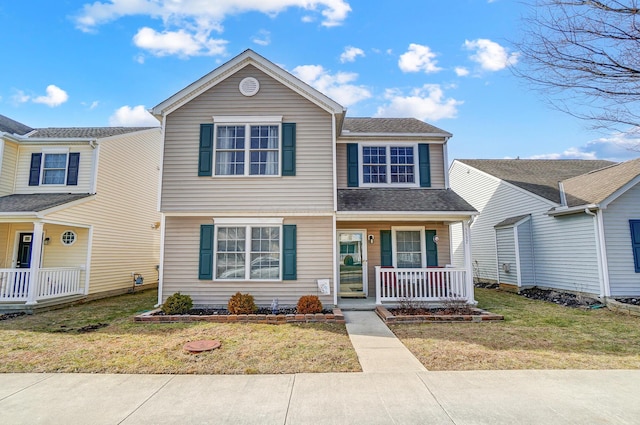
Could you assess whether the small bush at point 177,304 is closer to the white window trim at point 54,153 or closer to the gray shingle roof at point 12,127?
the white window trim at point 54,153

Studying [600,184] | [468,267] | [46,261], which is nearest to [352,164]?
[468,267]

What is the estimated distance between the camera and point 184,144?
9875 mm

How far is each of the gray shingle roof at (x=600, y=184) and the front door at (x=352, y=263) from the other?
7.64 metres

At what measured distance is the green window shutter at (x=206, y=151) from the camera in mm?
9672

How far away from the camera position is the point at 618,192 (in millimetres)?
10383

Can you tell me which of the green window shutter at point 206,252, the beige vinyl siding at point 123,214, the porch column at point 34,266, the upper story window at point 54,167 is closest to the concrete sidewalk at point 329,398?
the green window shutter at point 206,252

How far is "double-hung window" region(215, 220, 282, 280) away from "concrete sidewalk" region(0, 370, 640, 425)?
4833mm

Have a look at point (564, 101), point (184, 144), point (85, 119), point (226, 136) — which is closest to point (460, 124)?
point (564, 101)

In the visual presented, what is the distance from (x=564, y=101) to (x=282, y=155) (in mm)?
6842

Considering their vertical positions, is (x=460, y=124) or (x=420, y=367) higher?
(x=460, y=124)

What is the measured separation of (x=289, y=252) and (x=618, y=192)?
1070cm

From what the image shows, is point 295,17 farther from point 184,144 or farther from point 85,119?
point 85,119

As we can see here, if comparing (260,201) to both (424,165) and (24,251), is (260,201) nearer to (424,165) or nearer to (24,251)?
(424,165)

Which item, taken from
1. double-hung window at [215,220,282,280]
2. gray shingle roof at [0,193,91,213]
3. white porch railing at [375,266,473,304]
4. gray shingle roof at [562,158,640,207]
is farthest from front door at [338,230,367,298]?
gray shingle roof at [0,193,91,213]
